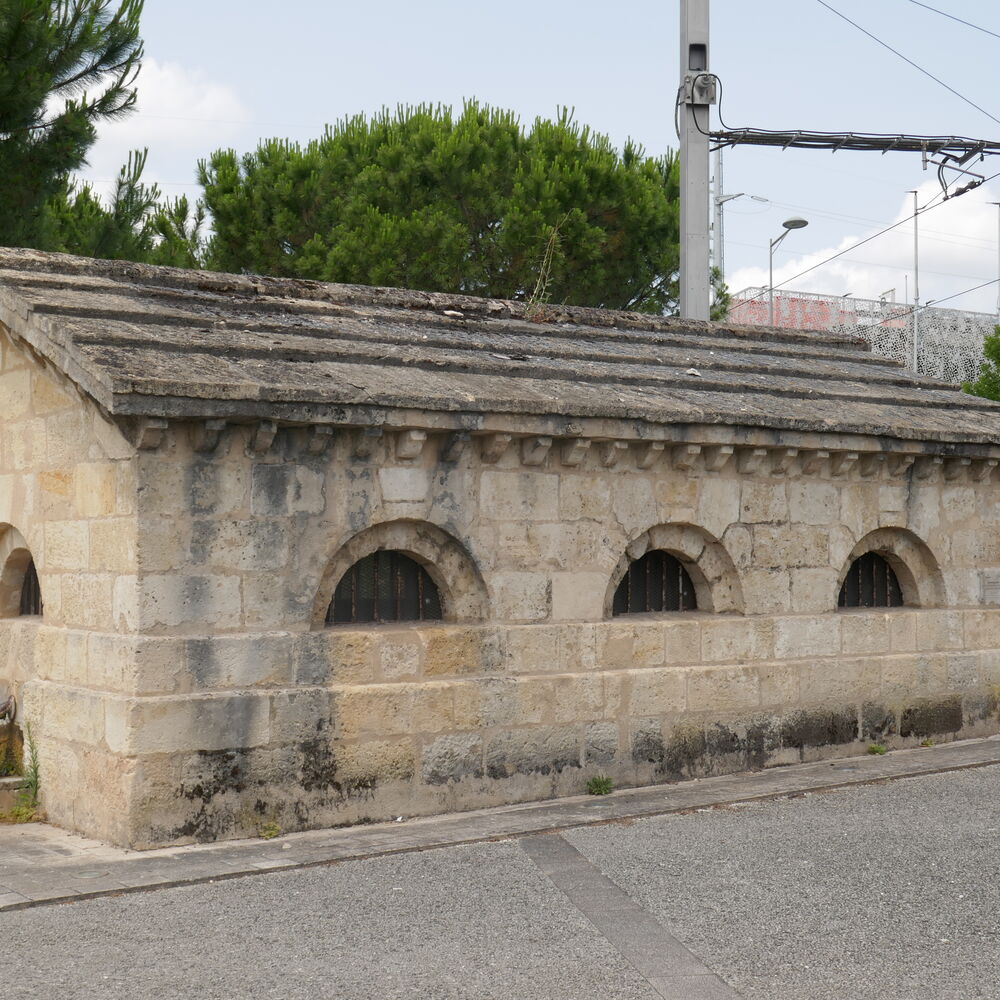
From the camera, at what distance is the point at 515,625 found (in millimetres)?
8234

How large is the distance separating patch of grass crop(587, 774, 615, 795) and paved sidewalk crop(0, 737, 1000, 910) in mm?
56

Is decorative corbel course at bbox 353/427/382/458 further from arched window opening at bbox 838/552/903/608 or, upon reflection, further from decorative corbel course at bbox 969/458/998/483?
decorative corbel course at bbox 969/458/998/483

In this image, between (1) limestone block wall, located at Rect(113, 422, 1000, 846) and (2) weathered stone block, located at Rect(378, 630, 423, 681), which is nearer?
(1) limestone block wall, located at Rect(113, 422, 1000, 846)

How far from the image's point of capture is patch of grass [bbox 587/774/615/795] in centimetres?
840

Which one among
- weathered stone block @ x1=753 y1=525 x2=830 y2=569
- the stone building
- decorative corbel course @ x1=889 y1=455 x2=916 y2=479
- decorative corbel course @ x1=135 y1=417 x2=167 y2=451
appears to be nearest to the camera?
decorative corbel course @ x1=135 y1=417 x2=167 y2=451

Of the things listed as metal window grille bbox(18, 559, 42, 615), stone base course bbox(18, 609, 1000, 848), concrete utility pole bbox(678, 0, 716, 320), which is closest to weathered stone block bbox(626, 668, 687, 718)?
stone base course bbox(18, 609, 1000, 848)

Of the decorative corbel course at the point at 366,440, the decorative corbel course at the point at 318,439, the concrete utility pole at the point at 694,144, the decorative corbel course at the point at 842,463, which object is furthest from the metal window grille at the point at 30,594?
the concrete utility pole at the point at 694,144

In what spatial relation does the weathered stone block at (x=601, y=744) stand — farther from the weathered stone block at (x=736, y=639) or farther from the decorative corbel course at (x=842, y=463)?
the decorative corbel course at (x=842, y=463)

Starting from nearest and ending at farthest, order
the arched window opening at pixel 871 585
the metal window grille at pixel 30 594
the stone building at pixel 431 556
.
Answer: the stone building at pixel 431 556, the metal window grille at pixel 30 594, the arched window opening at pixel 871 585

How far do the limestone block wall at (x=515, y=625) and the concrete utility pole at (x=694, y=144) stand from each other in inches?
190

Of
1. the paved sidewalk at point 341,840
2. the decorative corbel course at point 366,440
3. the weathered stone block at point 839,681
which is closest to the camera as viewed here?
the paved sidewalk at point 341,840

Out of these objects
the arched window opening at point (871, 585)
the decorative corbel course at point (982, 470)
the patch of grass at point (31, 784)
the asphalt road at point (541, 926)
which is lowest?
the asphalt road at point (541, 926)

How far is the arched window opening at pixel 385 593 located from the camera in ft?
25.9

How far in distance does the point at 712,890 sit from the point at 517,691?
2.34 m
